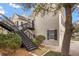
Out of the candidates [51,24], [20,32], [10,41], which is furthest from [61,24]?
[10,41]

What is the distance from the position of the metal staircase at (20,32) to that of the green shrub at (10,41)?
51 millimetres

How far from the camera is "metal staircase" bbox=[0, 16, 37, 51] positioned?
7.00ft

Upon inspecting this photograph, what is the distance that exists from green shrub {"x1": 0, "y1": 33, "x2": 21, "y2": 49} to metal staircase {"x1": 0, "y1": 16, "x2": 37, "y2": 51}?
51 millimetres

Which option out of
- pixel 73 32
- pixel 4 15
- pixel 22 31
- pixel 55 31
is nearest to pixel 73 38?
pixel 73 32

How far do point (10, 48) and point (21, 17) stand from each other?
0.32 m

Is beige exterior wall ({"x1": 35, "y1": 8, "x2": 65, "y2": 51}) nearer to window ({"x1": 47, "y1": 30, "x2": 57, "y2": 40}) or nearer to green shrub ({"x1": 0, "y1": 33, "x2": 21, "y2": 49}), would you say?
window ({"x1": 47, "y1": 30, "x2": 57, "y2": 40})

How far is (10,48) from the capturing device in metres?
2.10

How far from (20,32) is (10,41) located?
0.14 m

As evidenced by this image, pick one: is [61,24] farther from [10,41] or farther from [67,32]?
[10,41]

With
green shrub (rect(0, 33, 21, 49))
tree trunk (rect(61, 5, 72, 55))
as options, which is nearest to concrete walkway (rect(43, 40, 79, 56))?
tree trunk (rect(61, 5, 72, 55))

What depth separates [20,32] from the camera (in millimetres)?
2154

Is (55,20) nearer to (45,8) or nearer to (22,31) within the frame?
(45,8)

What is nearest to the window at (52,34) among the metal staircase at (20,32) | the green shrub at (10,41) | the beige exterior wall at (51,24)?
the beige exterior wall at (51,24)

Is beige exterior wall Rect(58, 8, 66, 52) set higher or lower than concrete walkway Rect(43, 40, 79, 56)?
higher
